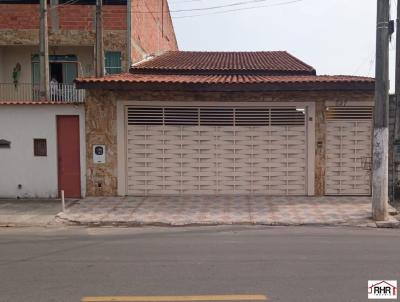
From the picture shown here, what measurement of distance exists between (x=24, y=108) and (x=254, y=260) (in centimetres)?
901

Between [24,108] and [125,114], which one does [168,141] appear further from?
[24,108]

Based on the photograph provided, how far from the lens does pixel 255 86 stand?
12.8m

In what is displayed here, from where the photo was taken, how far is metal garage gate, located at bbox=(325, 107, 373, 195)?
13258 millimetres

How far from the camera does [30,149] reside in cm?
1325

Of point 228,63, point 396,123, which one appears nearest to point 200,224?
point 396,123

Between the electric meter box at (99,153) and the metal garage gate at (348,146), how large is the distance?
628 cm

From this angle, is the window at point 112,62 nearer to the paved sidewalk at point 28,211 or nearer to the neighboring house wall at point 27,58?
the neighboring house wall at point 27,58

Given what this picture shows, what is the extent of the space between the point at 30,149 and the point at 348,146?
8.89m

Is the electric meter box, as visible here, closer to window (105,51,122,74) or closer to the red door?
the red door

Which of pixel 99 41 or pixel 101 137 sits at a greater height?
pixel 99 41

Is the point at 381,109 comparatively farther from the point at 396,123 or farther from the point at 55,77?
the point at 55,77

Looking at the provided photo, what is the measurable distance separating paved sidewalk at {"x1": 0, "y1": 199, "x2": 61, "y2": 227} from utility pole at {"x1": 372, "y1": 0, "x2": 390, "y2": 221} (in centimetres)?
716

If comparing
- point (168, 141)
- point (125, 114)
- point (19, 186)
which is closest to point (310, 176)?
point (168, 141)

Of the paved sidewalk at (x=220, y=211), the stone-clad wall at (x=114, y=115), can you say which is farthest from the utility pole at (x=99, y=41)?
the paved sidewalk at (x=220, y=211)
